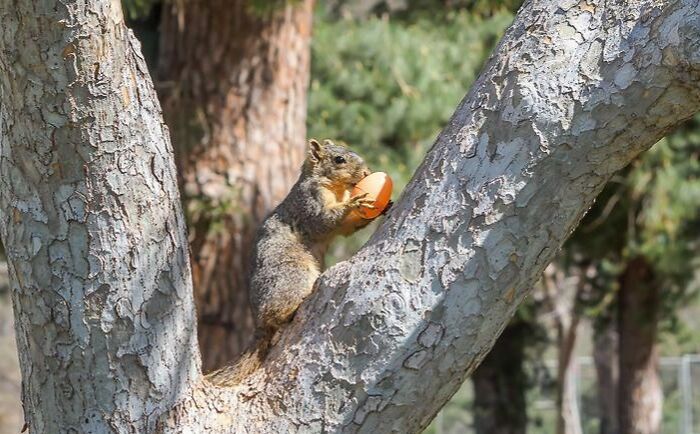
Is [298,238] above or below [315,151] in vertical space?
below

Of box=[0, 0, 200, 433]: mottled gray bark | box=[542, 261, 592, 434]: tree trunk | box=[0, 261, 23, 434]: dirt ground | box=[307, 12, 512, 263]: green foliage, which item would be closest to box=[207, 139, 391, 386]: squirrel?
box=[0, 0, 200, 433]: mottled gray bark

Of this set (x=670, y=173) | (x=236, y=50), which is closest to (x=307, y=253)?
(x=236, y=50)

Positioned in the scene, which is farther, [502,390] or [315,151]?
[502,390]

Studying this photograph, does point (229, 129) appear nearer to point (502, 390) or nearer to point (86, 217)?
point (86, 217)

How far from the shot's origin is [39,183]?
2443mm

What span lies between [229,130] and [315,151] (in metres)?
1.93

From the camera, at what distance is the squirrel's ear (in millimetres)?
3951

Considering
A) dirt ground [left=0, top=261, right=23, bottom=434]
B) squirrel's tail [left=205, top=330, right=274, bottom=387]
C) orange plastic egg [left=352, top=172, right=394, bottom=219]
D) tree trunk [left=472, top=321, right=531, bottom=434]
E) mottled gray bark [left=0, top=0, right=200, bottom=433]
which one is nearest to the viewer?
mottled gray bark [left=0, top=0, right=200, bottom=433]

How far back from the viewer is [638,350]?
40.4ft

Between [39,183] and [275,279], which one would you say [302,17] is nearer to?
[275,279]

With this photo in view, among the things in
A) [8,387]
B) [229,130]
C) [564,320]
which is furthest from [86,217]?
[8,387]

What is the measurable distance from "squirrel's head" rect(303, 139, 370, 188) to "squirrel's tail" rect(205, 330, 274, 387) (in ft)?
2.97

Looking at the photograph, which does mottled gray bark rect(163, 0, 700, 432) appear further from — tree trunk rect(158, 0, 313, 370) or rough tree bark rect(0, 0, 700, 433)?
tree trunk rect(158, 0, 313, 370)

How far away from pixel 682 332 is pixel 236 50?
11.9 m
